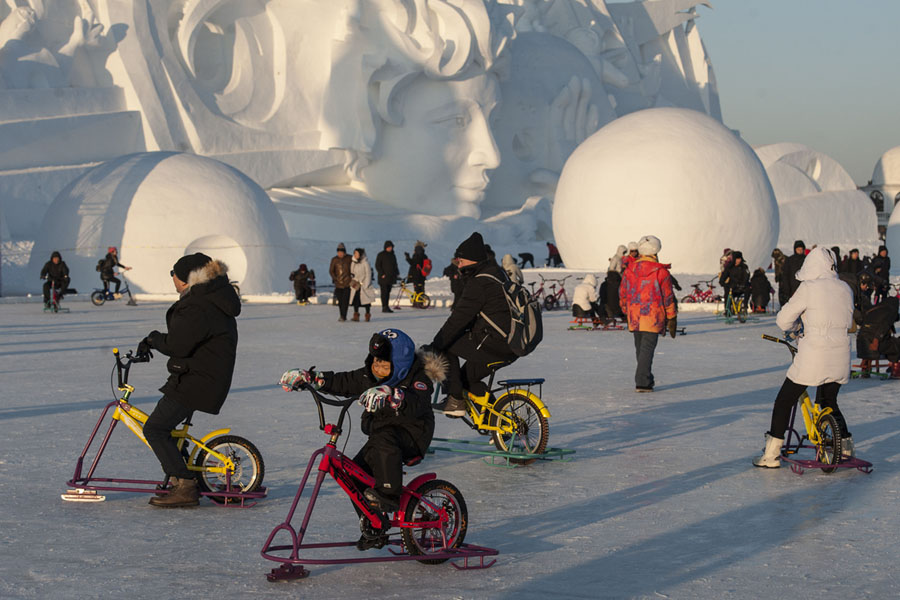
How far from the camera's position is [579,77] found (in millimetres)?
46969

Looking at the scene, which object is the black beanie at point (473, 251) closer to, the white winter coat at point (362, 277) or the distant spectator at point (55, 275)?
the white winter coat at point (362, 277)

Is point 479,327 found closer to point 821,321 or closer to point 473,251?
point 473,251

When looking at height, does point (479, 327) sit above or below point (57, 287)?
below

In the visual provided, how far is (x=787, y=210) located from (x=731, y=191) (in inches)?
833

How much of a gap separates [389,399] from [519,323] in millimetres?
2083

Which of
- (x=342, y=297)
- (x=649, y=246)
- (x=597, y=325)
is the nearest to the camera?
(x=649, y=246)

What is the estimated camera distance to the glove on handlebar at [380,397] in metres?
4.67

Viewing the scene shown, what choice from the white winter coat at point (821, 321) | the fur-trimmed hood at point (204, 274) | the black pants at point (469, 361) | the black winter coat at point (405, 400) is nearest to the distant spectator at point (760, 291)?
the white winter coat at point (821, 321)

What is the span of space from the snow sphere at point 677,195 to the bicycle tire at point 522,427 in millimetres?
21411

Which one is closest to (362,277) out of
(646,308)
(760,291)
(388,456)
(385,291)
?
(385,291)

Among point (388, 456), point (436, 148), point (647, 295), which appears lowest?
point (388, 456)

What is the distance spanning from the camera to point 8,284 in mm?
29344

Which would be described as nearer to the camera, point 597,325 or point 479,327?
point 479,327

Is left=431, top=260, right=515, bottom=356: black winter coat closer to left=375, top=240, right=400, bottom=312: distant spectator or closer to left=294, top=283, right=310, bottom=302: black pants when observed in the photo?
left=375, top=240, right=400, bottom=312: distant spectator
